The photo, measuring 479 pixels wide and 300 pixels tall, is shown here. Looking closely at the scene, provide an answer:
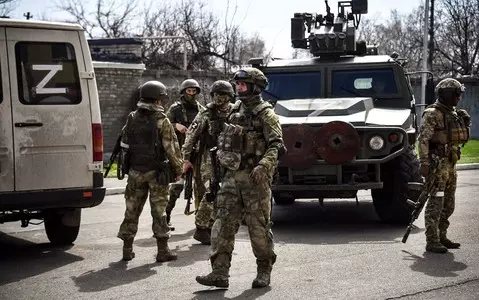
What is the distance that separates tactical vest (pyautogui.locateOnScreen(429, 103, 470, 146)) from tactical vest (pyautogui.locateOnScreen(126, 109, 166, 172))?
8.80 feet

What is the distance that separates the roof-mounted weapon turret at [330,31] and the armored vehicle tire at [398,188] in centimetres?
219

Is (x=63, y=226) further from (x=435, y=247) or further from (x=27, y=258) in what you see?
(x=435, y=247)

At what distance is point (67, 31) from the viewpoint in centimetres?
770

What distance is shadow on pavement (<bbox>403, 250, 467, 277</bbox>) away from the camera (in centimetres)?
677

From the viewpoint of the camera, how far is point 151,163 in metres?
7.46

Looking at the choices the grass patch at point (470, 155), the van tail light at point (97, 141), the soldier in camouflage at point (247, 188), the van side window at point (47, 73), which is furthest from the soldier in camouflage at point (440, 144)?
the grass patch at point (470, 155)

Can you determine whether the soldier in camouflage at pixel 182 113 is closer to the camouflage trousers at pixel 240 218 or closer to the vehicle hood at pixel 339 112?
the vehicle hood at pixel 339 112

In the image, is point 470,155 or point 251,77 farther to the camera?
point 470,155

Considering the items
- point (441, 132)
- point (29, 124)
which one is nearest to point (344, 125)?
point (441, 132)

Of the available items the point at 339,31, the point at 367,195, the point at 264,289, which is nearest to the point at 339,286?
the point at 264,289

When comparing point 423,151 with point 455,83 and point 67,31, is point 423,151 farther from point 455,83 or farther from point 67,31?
point 67,31

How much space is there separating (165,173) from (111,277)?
1171 millimetres

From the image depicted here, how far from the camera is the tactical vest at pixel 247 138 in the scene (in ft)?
20.5

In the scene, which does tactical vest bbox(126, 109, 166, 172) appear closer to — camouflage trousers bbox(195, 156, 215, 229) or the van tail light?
the van tail light
